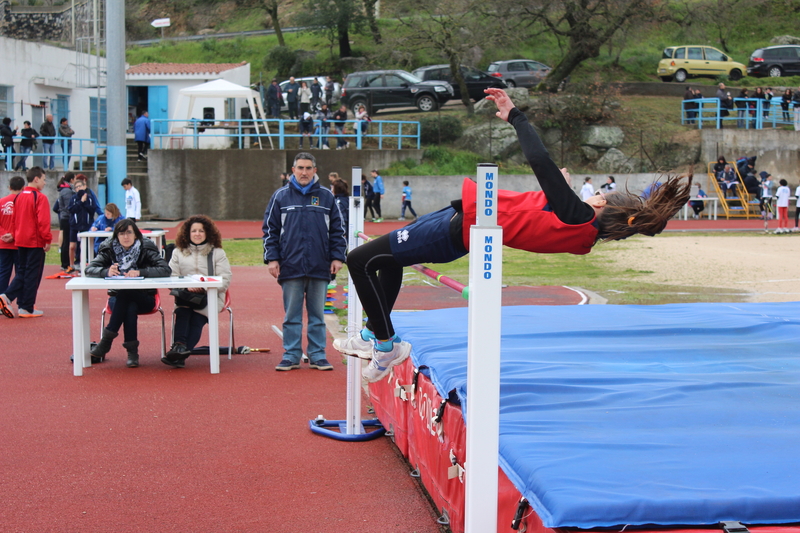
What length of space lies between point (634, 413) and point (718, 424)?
1.19 ft

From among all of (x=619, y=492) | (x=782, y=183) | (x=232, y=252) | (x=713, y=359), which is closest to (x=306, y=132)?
(x=232, y=252)

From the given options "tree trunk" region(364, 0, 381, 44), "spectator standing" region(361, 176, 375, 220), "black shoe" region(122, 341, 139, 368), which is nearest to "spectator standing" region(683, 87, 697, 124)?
"spectator standing" region(361, 176, 375, 220)

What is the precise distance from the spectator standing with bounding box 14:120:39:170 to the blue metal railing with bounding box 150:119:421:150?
412cm

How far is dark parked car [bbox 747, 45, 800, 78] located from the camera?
4091cm

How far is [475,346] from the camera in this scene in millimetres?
2742

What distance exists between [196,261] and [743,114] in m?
32.3

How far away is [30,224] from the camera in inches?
392

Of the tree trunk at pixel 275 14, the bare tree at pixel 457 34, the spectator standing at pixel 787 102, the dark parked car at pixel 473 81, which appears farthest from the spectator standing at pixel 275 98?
the spectator standing at pixel 787 102

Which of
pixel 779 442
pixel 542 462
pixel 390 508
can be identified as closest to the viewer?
pixel 542 462

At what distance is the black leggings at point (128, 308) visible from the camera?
7.44 m

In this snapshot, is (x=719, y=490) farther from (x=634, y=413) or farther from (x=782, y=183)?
(x=782, y=183)

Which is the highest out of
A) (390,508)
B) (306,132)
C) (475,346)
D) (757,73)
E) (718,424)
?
(757,73)

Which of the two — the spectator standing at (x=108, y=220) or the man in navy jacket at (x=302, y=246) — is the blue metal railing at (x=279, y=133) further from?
the man in navy jacket at (x=302, y=246)

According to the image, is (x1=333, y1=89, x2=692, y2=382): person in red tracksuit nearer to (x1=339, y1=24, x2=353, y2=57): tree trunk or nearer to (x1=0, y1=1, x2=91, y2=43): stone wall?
(x1=0, y1=1, x2=91, y2=43): stone wall
